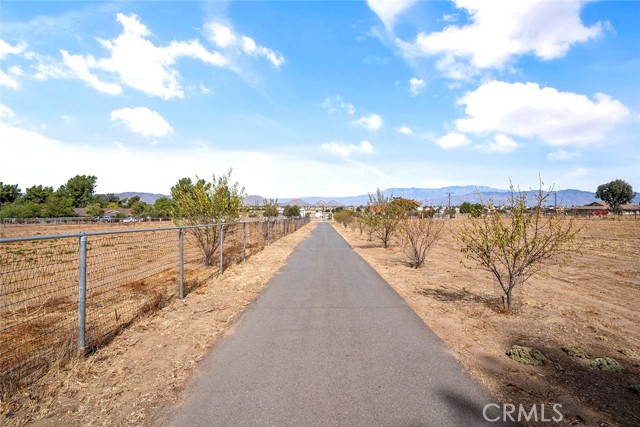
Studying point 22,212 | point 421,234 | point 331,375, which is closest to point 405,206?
point 421,234

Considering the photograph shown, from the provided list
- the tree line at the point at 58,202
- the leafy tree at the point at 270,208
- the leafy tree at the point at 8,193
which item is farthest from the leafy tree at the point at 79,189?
the leafy tree at the point at 270,208

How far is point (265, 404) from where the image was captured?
3.32 meters

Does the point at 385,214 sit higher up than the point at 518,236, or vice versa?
the point at 385,214

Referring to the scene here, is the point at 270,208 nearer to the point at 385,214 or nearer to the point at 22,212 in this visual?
the point at 385,214

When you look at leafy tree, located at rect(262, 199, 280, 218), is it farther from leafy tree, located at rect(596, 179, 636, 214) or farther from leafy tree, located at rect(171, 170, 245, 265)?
leafy tree, located at rect(596, 179, 636, 214)

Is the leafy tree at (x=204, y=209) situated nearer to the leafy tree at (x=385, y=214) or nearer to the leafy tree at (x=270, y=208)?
the leafy tree at (x=385, y=214)

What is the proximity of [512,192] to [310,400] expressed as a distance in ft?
19.3

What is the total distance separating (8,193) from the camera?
358ft

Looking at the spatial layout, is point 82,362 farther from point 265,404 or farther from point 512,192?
point 512,192

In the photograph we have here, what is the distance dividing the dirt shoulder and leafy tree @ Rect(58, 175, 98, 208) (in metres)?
138

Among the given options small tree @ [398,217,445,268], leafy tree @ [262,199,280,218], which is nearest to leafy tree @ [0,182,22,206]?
leafy tree @ [262,199,280,218]

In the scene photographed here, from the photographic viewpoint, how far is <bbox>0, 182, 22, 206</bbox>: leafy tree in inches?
4210

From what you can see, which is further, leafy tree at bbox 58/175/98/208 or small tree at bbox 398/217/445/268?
leafy tree at bbox 58/175/98/208

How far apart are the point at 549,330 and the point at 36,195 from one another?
416 feet
